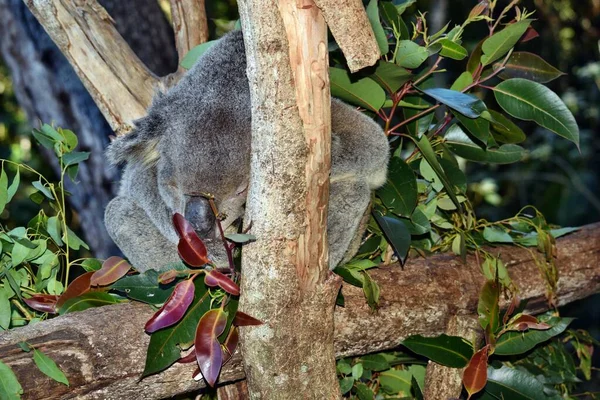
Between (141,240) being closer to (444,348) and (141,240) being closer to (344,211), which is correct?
(344,211)

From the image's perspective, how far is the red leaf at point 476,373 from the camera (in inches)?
96.8

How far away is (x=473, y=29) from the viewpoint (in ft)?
22.3

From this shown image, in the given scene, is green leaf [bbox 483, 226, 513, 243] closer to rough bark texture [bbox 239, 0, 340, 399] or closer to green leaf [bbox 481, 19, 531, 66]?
green leaf [bbox 481, 19, 531, 66]

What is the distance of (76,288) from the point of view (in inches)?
96.8

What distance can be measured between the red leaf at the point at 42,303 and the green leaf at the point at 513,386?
1.64m

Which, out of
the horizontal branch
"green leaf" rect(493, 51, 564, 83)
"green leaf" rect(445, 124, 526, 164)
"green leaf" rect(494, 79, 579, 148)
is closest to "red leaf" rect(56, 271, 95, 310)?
the horizontal branch

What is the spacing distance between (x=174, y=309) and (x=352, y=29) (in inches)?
38.1

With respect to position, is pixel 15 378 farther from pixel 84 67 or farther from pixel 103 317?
pixel 84 67

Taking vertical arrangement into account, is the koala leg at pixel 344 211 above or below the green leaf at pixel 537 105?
below

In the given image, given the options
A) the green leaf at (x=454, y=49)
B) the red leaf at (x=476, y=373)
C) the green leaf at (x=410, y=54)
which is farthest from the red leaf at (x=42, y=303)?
the green leaf at (x=454, y=49)

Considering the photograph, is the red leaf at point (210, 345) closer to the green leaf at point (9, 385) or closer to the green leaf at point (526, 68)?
the green leaf at point (9, 385)

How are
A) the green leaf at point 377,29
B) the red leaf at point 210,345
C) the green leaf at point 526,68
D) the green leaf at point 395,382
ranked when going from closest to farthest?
the red leaf at point 210,345 → the green leaf at point 377,29 → the green leaf at point 395,382 → the green leaf at point 526,68

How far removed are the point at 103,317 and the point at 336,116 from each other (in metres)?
1.17

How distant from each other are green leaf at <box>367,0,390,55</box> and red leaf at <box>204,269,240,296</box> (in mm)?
1057
